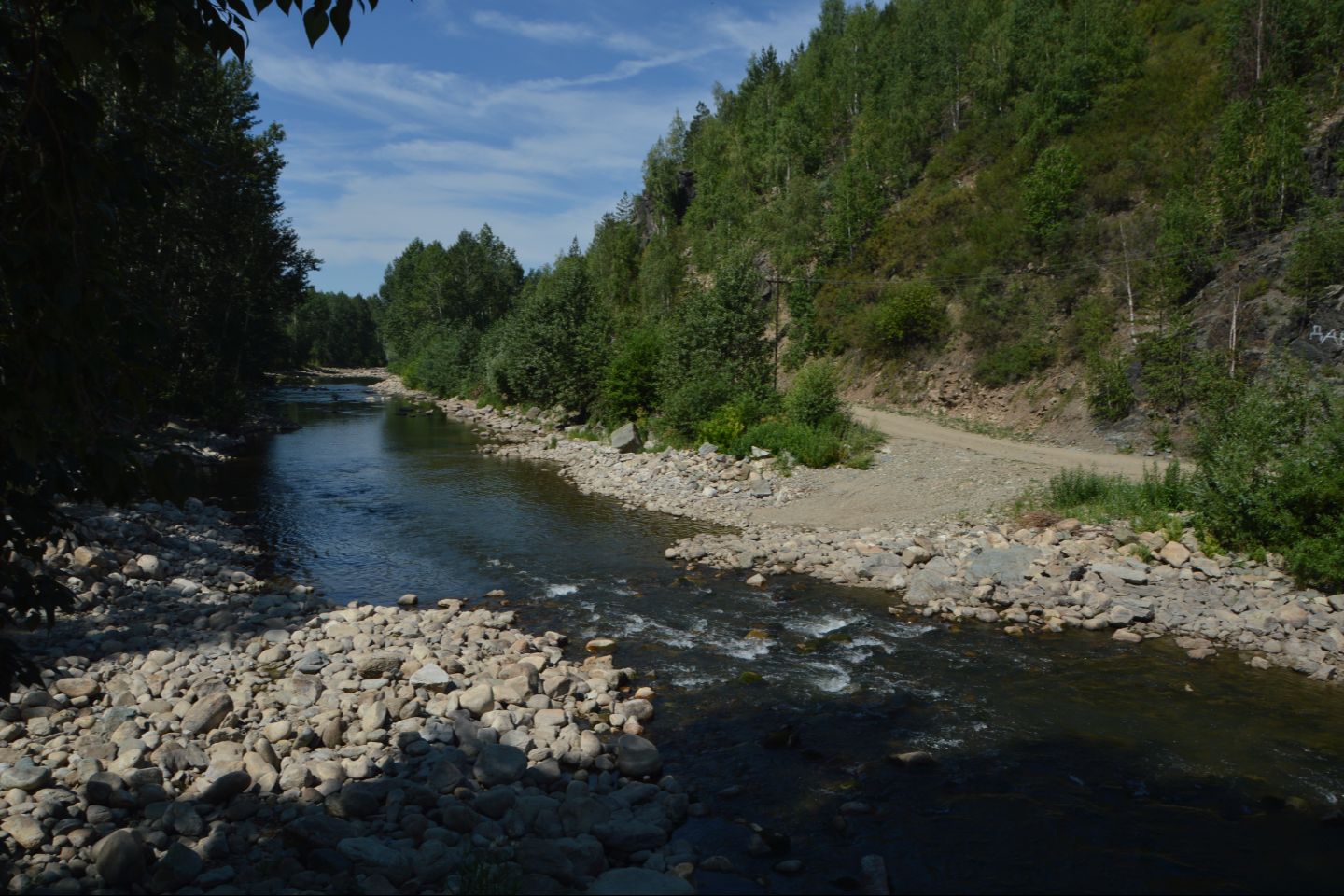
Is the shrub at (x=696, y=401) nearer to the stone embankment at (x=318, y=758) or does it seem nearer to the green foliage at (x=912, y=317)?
the green foliage at (x=912, y=317)

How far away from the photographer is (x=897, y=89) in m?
57.0

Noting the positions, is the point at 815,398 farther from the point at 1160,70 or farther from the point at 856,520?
the point at 1160,70

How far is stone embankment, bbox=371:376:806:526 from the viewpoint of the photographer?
21.7 metres

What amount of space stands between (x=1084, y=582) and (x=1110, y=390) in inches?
592

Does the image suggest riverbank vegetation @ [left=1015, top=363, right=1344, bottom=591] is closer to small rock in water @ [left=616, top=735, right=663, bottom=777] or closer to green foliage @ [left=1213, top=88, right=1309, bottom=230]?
small rock in water @ [left=616, top=735, right=663, bottom=777]

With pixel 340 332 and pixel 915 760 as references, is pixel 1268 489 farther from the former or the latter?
pixel 340 332

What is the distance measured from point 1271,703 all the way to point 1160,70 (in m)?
37.4

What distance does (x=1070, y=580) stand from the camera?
14.0m

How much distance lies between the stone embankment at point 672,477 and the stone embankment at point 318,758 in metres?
9.97

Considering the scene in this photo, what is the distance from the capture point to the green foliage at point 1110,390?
26.0 meters

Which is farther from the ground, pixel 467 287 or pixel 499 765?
pixel 467 287

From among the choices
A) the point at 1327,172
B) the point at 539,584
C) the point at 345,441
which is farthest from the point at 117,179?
the point at 345,441

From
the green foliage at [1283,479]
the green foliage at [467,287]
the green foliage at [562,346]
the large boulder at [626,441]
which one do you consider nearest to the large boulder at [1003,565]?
the green foliage at [1283,479]

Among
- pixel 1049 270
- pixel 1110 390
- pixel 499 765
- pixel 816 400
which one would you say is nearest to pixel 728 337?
pixel 816 400
